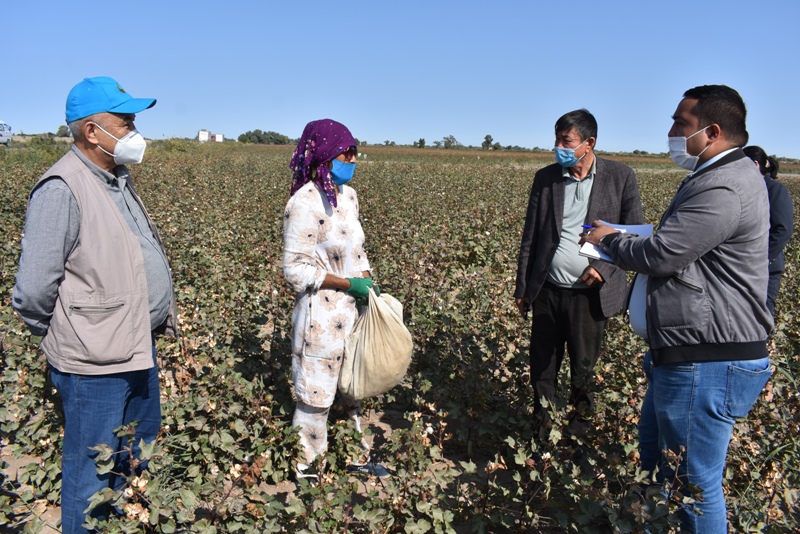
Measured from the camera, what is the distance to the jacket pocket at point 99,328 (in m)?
1.86

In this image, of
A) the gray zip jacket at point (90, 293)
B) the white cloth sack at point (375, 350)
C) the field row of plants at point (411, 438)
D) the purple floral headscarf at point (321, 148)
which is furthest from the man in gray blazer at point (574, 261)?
the gray zip jacket at point (90, 293)

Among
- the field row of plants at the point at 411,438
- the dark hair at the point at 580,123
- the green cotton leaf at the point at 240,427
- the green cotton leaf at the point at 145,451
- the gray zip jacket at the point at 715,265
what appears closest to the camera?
the gray zip jacket at the point at 715,265

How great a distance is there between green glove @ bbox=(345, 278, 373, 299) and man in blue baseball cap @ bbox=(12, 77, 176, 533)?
32.4 inches

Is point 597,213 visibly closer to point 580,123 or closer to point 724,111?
point 580,123

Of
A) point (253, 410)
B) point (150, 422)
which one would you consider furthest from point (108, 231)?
point (253, 410)

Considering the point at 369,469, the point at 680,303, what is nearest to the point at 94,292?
the point at 369,469

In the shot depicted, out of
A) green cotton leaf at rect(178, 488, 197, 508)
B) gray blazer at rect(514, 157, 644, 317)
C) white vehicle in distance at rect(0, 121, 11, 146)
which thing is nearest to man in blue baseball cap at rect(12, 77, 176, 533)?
green cotton leaf at rect(178, 488, 197, 508)

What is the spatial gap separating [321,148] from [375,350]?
0.94 m

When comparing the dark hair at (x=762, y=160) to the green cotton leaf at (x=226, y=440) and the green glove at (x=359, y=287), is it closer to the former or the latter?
the green glove at (x=359, y=287)

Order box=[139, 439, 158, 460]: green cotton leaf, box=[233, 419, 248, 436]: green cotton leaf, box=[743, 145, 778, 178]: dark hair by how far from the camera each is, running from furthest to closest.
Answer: box=[743, 145, 778, 178]: dark hair, box=[233, 419, 248, 436]: green cotton leaf, box=[139, 439, 158, 460]: green cotton leaf

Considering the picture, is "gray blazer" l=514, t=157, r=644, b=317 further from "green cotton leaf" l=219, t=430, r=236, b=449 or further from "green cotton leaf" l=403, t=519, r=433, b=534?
"green cotton leaf" l=219, t=430, r=236, b=449

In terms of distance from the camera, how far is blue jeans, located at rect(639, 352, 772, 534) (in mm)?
1829

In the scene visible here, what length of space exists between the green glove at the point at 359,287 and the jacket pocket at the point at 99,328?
98cm

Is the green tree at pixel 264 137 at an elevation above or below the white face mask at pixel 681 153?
above
